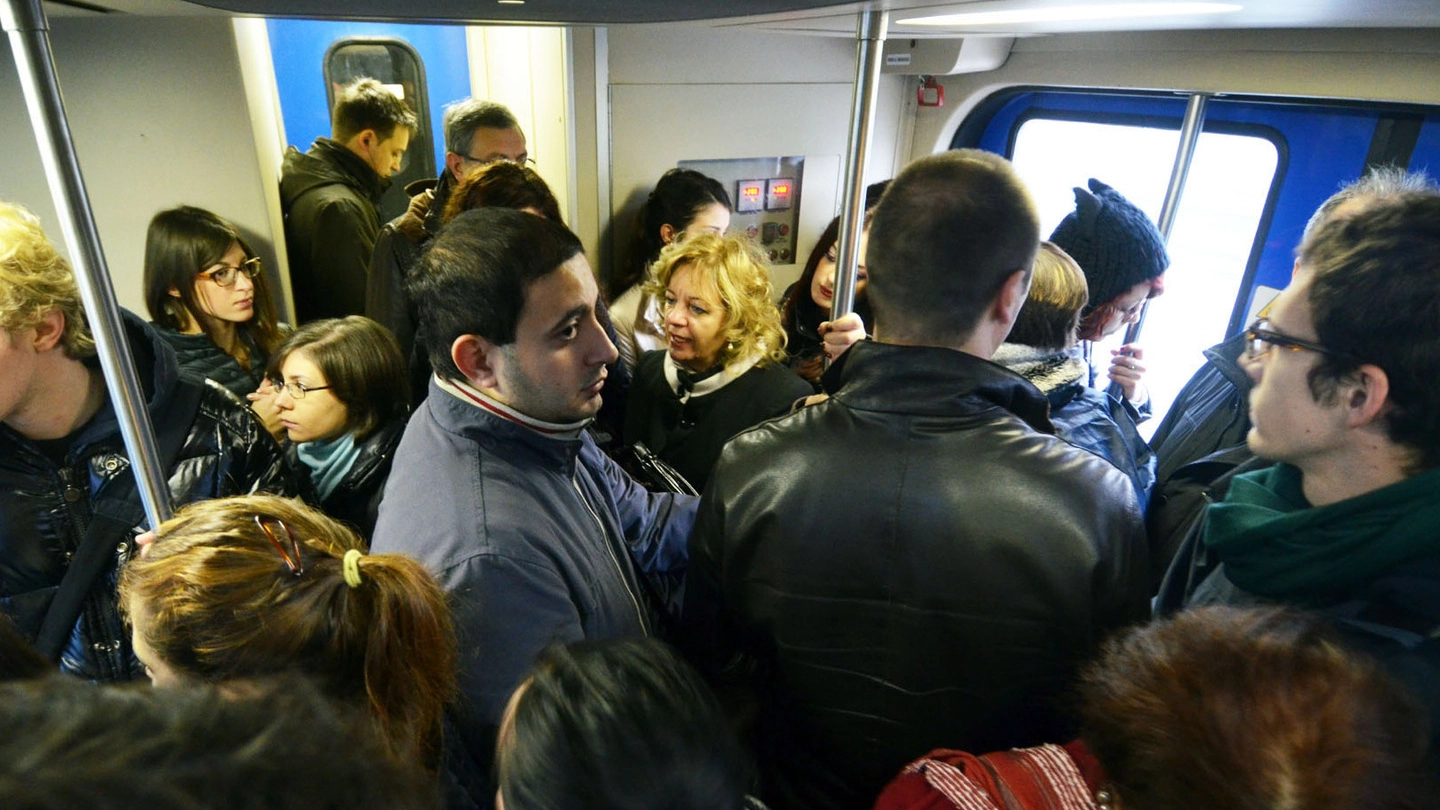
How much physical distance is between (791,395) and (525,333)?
3.30ft

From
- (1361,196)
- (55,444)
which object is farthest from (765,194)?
(55,444)

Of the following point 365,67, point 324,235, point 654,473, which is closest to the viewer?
point 654,473

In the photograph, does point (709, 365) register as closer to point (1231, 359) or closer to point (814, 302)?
point (814, 302)

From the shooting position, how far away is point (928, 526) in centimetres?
107

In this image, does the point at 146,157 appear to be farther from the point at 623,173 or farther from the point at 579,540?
the point at 579,540

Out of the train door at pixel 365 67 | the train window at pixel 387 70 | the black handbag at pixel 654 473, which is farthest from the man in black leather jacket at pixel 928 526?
the train window at pixel 387 70

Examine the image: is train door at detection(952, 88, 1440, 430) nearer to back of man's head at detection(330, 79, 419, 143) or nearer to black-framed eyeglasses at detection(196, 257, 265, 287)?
black-framed eyeglasses at detection(196, 257, 265, 287)

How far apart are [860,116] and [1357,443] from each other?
38.3 inches

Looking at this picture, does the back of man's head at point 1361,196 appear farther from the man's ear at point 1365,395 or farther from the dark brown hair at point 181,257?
the dark brown hair at point 181,257

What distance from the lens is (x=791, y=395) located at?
216 centimetres

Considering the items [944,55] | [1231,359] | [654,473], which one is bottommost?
[654,473]

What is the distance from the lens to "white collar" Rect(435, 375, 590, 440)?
128 cm

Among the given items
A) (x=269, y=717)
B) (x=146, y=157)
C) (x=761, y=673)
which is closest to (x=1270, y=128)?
(x=761, y=673)

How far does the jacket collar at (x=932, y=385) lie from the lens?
1.09 meters
